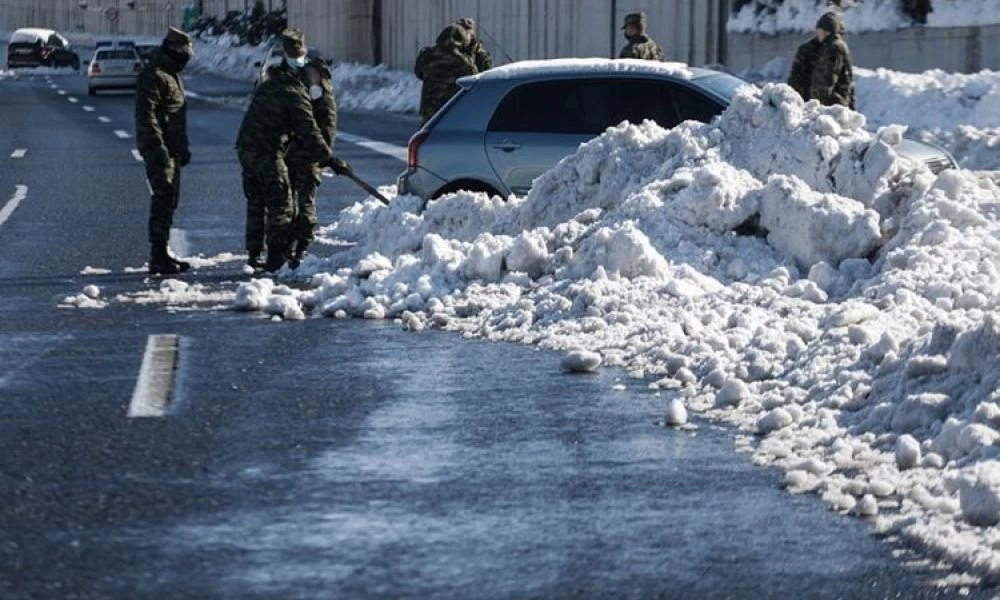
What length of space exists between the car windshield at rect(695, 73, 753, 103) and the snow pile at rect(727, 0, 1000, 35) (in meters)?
14.0

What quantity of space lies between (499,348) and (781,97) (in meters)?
3.51

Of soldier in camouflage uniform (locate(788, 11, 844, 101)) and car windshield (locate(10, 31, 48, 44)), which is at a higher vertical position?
soldier in camouflage uniform (locate(788, 11, 844, 101))

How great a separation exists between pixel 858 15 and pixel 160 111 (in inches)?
770

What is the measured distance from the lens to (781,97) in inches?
508

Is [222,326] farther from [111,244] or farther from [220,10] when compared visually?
[220,10]

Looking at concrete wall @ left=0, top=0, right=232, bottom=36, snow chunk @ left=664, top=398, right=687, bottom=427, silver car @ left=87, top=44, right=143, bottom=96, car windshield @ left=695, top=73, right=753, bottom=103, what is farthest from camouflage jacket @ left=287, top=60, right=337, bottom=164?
concrete wall @ left=0, top=0, right=232, bottom=36

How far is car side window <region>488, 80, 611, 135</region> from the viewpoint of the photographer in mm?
14570

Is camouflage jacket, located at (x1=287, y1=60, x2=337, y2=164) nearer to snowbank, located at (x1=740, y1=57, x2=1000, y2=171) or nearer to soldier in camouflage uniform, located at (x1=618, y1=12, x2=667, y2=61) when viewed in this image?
soldier in camouflage uniform, located at (x1=618, y1=12, x2=667, y2=61)

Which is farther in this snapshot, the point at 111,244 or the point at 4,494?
the point at 111,244

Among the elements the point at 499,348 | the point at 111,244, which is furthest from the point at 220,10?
the point at 499,348

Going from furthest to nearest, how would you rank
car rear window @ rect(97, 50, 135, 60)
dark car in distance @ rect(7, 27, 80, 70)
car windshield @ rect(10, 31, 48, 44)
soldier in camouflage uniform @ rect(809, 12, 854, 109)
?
1. car windshield @ rect(10, 31, 48, 44)
2. dark car in distance @ rect(7, 27, 80, 70)
3. car rear window @ rect(97, 50, 135, 60)
4. soldier in camouflage uniform @ rect(809, 12, 854, 109)

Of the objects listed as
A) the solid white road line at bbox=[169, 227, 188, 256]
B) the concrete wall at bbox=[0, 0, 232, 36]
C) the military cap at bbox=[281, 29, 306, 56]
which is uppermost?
the military cap at bbox=[281, 29, 306, 56]

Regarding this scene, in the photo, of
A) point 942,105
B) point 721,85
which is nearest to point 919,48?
point 942,105

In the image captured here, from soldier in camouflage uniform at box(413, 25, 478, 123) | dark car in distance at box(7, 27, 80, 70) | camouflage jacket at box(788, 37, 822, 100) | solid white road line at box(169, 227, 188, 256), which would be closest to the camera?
solid white road line at box(169, 227, 188, 256)
